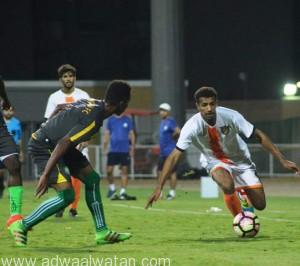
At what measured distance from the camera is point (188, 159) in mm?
38969

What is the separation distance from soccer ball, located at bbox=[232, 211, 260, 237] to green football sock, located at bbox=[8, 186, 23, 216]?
2680mm

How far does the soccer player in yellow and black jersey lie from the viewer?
1199 centimetres

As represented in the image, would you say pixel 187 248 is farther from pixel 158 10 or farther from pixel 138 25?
pixel 138 25

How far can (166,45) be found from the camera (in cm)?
3831

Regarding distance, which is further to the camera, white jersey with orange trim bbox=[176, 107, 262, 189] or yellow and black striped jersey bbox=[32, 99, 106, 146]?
white jersey with orange trim bbox=[176, 107, 262, 189]

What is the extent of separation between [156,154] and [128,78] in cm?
1929

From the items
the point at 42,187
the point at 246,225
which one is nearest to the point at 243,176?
the point at 246,225

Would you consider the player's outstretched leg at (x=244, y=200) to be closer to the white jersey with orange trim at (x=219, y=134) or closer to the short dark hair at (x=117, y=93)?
the white jersey with orange trim at (x=219, y=134)

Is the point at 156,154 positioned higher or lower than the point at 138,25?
lower

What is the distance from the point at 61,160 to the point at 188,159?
84.0 feet

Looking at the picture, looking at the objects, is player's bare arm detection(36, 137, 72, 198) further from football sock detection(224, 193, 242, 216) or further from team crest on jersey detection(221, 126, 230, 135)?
football sock detection(224, 193, 242, 216)

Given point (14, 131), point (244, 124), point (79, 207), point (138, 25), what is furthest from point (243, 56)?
point (244, 124)

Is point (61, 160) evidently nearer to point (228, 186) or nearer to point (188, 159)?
point (228, 186)

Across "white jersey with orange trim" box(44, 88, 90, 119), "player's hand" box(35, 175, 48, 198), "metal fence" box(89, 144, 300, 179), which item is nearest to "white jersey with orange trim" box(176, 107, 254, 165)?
"player's hand" box(35, 175, 48, 198)
